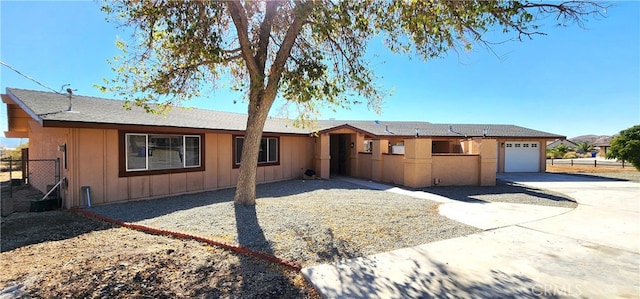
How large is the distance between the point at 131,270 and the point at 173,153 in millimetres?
5971

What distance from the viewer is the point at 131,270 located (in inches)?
138

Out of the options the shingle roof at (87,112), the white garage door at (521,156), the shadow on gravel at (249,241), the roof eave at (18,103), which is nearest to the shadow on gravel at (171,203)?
the shadow on gravel at (249,241)

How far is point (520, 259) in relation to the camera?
3900mm

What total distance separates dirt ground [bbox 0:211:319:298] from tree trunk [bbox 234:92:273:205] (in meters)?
2.39

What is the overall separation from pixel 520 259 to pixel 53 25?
45.0 ft

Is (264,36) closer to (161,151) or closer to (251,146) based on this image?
(251,146)

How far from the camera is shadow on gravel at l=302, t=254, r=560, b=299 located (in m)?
2.97

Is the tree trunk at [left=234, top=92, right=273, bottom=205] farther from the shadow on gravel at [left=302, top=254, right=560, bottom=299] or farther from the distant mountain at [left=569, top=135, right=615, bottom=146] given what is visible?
the distant mountain at [left=569, top=135, right=615, bottom=146]

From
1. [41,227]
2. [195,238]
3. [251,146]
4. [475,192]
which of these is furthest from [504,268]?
[41,227]

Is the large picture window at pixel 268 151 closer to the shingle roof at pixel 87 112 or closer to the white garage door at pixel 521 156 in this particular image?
the shingle roof at pixel 87 112

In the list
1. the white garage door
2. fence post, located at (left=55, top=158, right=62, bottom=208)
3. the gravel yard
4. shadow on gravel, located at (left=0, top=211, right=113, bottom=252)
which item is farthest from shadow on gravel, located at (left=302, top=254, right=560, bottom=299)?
the white garage door

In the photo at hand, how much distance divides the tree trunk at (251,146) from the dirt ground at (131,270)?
2.39 m

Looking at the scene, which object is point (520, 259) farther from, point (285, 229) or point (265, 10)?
point (265, 10)

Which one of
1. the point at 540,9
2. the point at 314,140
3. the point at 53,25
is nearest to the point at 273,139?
the point at 314,140
